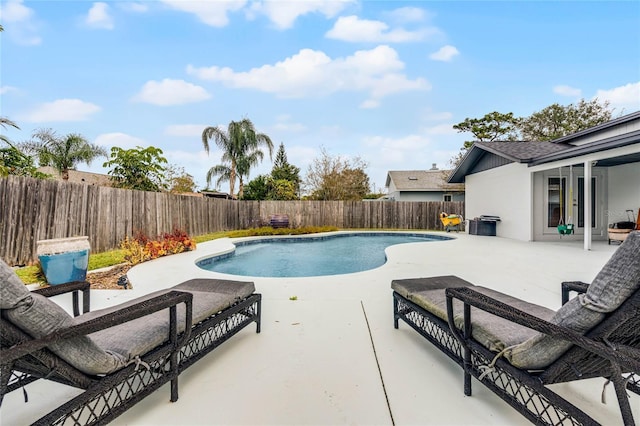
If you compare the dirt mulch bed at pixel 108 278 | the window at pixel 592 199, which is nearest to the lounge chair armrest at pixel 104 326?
the dirt mulch bed at pixel 108 278

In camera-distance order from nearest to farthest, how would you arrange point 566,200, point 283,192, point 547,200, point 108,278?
point 108,278
point 566,200
point 547,200
point 283,192

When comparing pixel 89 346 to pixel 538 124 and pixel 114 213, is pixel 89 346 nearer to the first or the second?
pixel 114 213

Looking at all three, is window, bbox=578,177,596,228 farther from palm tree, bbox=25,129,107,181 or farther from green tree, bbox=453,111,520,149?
palm tree, bbox=25,129,107,181

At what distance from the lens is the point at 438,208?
49.4ft

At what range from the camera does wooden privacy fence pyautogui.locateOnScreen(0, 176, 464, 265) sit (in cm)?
523

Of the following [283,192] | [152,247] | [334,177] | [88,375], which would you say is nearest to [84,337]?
[88,375]

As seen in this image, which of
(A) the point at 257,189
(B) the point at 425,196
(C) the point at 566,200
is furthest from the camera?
(A) the point at 257,189

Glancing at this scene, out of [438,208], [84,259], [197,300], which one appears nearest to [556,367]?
[197,300]

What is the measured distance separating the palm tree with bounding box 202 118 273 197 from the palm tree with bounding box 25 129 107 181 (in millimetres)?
7034

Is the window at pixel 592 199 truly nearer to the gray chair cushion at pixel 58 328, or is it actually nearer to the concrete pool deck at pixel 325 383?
the concrete pool deck at pixel 325 383

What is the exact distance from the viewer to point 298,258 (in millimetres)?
7891

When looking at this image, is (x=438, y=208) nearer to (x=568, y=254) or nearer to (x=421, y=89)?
(x=421, y=89)

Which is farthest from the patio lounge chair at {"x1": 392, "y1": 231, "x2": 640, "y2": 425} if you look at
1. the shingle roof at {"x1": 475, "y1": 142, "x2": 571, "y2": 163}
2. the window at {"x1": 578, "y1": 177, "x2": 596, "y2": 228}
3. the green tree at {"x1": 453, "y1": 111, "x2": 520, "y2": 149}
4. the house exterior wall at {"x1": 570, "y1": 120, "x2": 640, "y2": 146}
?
the green tree at {"x1": 453, "y1": 111, "x2": 520, "y2": 149}

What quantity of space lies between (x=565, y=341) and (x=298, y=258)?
6.90m
